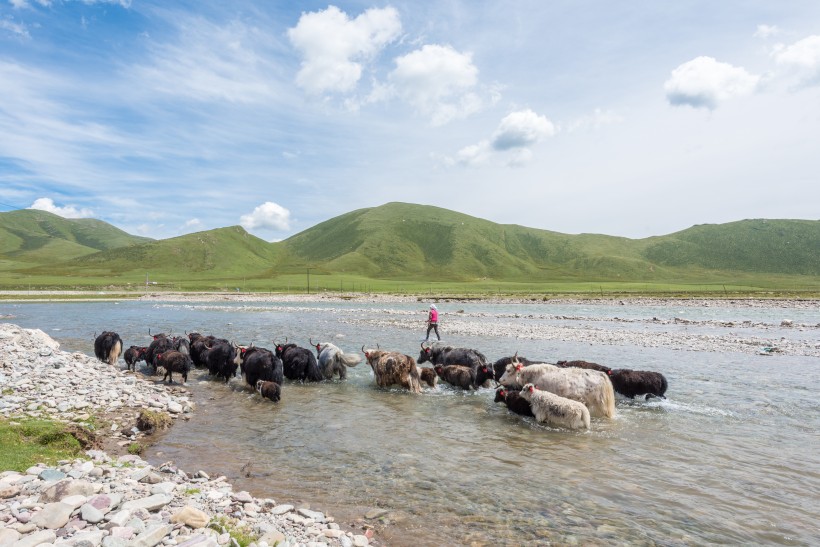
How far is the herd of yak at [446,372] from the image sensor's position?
10758 millimetres

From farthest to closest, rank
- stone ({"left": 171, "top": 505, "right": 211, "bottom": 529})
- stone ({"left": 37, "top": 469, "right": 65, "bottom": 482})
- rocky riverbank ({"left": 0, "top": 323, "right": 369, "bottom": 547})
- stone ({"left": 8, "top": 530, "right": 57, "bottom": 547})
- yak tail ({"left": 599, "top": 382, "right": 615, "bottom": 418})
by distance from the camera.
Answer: yak tail ({"left": 599, "top": 382, "right": 615, "bottom": 418}) < stone ({"left": 37, "top": 469, "right": 65, "bottom": 482}) < stone ({"left": 171, "top": 505, "right": 211, "bottom": 529}) < rocky riverbank ({"left": 0, "top": 323, "right": 369, "bottom": 547}) < stone ({"left": 8, "top": 530, "right": 57, "bottom": 547})

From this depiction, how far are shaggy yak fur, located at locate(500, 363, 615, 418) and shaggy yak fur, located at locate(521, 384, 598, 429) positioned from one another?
0.66m

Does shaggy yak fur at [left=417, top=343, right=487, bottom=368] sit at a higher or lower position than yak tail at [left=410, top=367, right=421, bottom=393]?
higher

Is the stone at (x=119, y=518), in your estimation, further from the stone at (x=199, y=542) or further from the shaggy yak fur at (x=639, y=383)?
the shaggy yak fur at (x=639, y=383)

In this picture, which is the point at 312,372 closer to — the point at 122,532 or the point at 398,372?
the point at 398,372

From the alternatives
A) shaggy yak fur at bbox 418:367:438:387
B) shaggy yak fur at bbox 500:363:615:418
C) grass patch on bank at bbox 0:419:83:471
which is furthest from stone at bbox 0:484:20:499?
shaggy yak fur at bbox 500:363:615:418

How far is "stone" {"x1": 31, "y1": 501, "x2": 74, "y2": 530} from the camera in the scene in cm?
451

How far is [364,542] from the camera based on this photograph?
210 inches

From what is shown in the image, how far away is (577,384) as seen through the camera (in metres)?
11.1

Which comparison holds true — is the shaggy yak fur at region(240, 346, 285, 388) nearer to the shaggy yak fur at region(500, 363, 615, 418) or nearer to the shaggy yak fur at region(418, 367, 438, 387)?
the shaggy yak fur at region(418, 367, 438, 387)

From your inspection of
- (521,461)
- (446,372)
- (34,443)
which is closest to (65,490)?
(34,443)

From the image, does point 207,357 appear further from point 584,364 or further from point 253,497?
point 584,364

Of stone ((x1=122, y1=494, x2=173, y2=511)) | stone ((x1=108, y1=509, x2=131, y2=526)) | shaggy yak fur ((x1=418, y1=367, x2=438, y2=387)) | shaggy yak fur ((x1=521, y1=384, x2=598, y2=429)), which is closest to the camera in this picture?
stone ((x1=108, y1=509, x2=131, y2=526))

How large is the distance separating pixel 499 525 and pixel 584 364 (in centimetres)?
874
